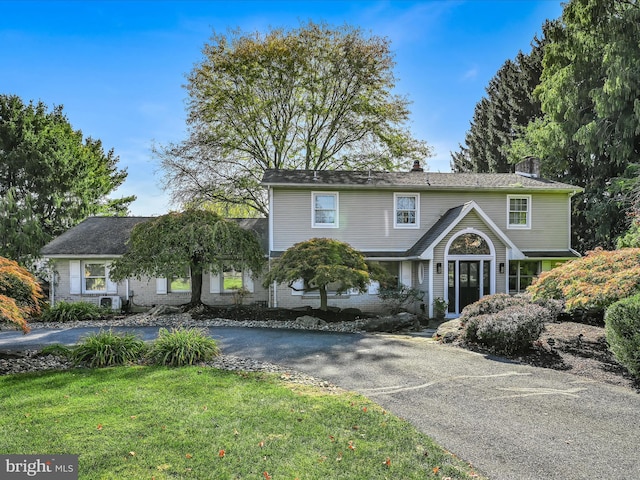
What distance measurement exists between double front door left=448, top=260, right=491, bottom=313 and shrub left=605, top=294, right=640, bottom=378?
364 inches

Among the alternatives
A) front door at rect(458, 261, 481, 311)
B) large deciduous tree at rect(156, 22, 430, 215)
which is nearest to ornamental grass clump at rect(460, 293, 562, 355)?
front door at rect(458, 261, 481, 311)

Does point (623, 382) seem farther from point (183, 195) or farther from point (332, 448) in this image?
point (183, 195)

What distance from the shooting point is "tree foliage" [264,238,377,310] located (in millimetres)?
12820

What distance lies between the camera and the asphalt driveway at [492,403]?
4203 mm

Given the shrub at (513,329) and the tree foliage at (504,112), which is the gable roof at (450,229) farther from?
the tree foliage at (504,112)

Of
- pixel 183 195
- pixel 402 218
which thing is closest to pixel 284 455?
pixel 402 218

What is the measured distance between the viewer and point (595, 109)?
19.1 m

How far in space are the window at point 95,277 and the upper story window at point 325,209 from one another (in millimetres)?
9552

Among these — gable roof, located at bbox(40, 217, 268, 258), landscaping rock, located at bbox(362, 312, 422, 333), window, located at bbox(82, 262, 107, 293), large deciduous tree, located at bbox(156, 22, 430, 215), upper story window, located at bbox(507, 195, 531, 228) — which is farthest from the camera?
large deciduous tree, located at bbox(156, 22, 430, 215)

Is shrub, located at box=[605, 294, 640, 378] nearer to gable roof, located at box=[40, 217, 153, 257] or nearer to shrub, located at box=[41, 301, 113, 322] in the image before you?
shrub, located at box=[41, 301, 113, 322]

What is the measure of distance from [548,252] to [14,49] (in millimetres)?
20256

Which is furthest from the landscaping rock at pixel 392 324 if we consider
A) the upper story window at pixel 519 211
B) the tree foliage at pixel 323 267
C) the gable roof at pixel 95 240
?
the gable roof at pixel 95 240

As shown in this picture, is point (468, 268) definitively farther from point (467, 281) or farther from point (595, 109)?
point (595, 109)

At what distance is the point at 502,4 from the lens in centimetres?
1288
